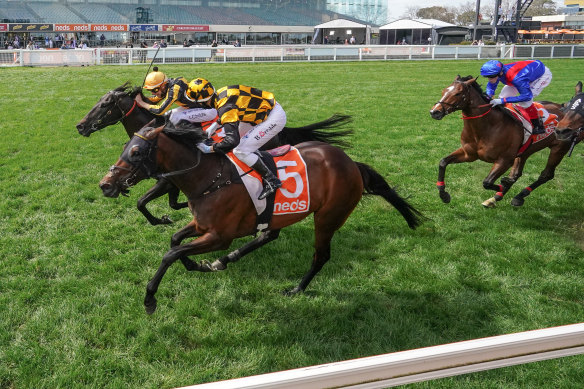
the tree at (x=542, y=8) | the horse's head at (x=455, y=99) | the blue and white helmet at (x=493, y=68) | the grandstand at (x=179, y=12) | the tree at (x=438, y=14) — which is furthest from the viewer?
the tree at (x=438, y=14)

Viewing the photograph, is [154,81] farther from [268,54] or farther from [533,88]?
[268,54]

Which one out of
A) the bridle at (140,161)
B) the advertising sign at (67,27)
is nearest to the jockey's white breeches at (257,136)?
the bridle at (140,161)

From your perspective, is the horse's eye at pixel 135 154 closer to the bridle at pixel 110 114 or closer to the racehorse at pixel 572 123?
the bridle at pixel 110 114

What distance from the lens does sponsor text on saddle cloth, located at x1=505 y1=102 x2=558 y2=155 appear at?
6402mm

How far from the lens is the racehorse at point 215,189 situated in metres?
3.48

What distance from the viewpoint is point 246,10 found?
2653 inches

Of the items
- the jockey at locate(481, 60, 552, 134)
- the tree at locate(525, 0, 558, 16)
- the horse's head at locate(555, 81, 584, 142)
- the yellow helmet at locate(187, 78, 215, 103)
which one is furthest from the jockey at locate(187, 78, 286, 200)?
the tree at locate(525, 0, 558, 16)

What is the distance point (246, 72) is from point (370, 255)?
1681 centimetres

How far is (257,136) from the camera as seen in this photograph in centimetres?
413

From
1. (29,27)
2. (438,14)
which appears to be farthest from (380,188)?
(438,14)

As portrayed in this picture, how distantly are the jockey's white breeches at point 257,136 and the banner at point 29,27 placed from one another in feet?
171

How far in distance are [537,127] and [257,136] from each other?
435 cm

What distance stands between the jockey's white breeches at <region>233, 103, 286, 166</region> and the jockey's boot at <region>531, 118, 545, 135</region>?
399cm

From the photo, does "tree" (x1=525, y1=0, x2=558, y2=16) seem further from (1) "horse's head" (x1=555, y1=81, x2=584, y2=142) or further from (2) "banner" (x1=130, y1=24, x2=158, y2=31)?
(1) "horse's head" (x1=555, y1=81, x2=584, y2=142)
